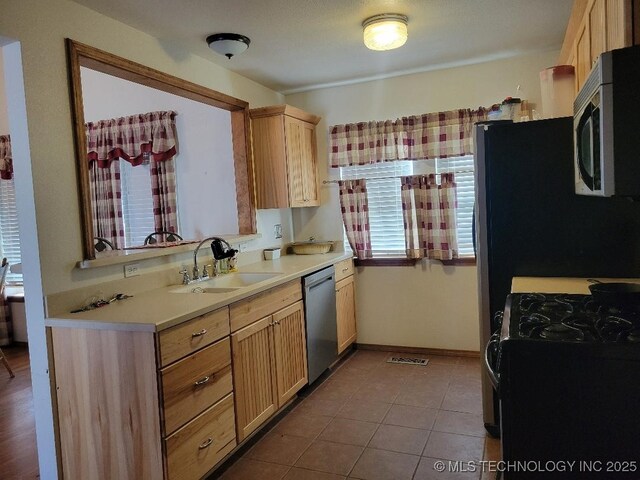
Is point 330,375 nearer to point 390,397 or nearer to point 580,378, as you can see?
point 390,397

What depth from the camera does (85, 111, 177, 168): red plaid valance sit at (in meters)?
4.11

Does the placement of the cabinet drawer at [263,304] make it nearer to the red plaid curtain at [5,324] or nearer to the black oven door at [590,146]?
the black oven door at [590,146]

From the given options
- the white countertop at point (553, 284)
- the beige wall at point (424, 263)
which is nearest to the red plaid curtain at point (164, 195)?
the beige wall at point (424, 263)

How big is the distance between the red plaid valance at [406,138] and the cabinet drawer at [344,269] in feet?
2.72

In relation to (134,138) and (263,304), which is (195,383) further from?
(134,138)

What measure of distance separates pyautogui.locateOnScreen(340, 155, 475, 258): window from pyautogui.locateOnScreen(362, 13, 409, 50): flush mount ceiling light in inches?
50.5

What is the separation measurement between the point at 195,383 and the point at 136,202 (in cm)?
282

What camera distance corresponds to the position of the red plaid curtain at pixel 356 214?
407 cm

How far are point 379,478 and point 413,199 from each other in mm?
2232

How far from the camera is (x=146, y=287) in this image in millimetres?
2703

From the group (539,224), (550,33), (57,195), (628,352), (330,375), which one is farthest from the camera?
(330,375)

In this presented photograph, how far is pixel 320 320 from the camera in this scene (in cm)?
350

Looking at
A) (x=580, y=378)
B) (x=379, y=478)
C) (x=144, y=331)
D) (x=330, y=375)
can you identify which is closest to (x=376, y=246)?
(x=330, y=375)

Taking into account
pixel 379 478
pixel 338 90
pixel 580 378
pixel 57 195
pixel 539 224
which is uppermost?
pixel 338 90
